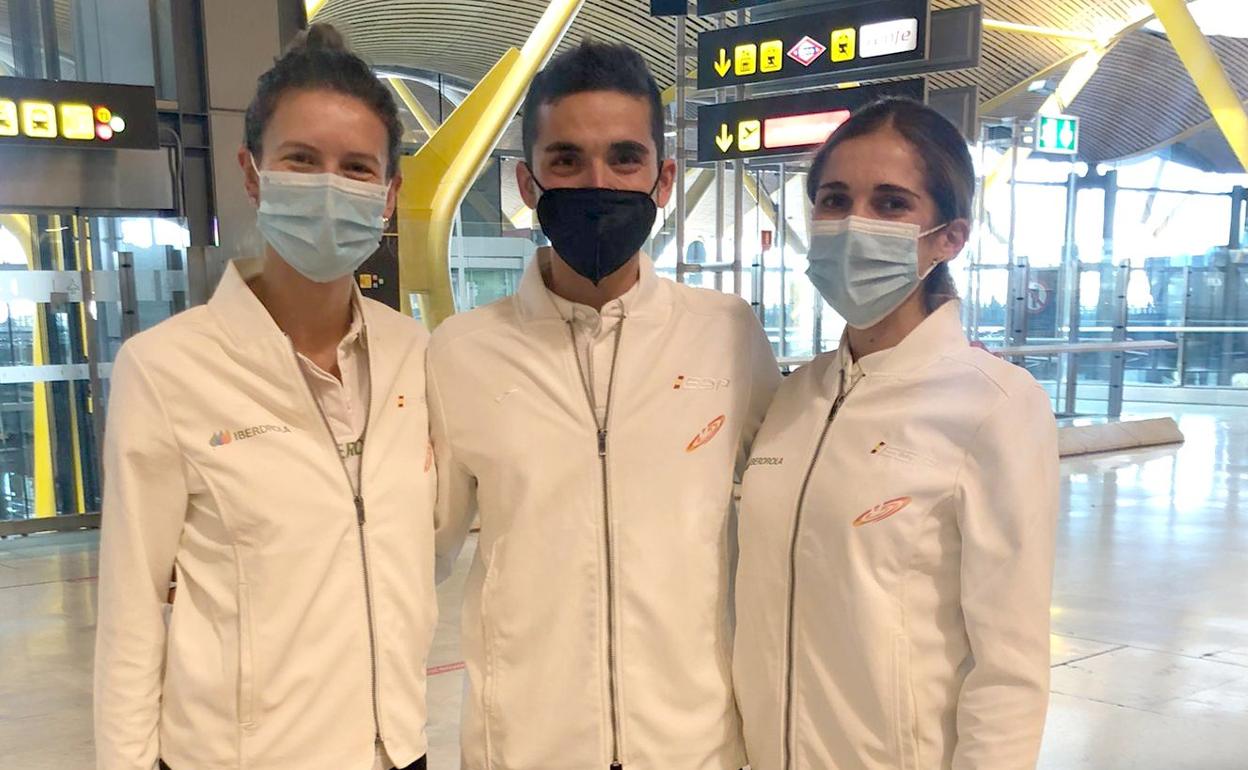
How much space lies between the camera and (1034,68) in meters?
18.9

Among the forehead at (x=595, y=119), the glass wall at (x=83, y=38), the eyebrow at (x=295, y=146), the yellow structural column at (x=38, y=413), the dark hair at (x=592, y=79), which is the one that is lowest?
the yellow structural column at (x=38, y=413)

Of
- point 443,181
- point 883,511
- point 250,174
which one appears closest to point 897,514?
point 883,511

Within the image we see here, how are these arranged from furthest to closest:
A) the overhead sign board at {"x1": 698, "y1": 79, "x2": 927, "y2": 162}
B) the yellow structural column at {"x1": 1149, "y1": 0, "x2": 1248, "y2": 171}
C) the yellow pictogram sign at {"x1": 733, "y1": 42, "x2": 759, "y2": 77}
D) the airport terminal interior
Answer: the yellow structural column at {"x1": 1149, "y1": 0, "x2": 1248, "y2": 171}
the yellow pictogram sign at {"x1": 733, "y1": 42, "x2": 759, "y2": 77}
the overhead sign board at {"x1": 698, "y1": 79, "x2": 927, "y2": 162}
the airport terminal interior

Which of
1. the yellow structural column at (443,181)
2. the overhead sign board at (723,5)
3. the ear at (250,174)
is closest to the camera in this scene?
the ear at (250,174)

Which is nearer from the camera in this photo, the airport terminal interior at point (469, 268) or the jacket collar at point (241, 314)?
the jacket collar at point (241, 314)

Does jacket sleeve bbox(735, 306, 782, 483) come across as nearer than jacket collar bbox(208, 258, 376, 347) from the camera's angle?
No

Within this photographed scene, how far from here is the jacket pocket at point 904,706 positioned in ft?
5.18

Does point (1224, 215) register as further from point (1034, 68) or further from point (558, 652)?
point (558, 652)

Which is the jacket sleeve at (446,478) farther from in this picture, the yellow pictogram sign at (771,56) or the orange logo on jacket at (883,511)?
the yellow pictogram sign at (771,56)

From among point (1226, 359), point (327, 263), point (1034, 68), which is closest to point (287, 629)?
point (327, 263)

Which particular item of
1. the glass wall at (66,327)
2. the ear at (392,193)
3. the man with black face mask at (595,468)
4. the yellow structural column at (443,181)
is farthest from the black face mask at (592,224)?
the yellow structural column at (443,181)

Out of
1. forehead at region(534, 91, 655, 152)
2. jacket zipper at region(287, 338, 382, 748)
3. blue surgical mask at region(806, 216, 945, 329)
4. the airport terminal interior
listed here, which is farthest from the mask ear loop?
jacket zipper at region(287, 338, 382, 748)

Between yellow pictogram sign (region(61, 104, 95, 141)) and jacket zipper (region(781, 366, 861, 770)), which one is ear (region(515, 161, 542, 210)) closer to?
jacket zipper (region(781, 366, 861, 770))

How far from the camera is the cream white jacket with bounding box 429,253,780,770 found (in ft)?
5.54
